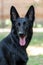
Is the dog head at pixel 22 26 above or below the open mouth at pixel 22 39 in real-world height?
above

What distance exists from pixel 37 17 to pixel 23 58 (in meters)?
12.0

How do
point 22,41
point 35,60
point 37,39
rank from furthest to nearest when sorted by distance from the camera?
point 37,39 < point 35,60 < point 22,41

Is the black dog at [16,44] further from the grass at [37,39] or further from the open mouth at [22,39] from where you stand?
the grass at [37,39]

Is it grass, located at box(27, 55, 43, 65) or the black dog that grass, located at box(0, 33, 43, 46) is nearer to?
grass, located at box(27, 55, 43, 65)

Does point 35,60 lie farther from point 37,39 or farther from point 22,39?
point 37,39

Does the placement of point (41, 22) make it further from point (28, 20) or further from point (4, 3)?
point (28, 20)

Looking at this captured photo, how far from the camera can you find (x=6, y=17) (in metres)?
19.3

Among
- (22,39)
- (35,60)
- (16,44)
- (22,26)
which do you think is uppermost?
(22,26)

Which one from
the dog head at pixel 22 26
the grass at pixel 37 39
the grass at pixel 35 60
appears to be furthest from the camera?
the grass at pixel 37 39

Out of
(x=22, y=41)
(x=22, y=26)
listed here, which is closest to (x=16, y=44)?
(x=22, y=41)

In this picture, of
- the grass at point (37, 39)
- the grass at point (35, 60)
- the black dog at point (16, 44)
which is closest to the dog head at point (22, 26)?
the black dog at point (16, 44)

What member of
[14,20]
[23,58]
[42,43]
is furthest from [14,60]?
[42,43]

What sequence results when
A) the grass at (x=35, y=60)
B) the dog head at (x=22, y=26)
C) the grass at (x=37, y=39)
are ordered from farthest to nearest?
the grass at (x=37, y=39) < the grass at (x=35, y=60) < the dog head at (x=22, y=26)

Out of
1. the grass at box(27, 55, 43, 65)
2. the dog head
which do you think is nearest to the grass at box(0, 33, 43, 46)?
the grass at box(27, 55, 43, 65)
